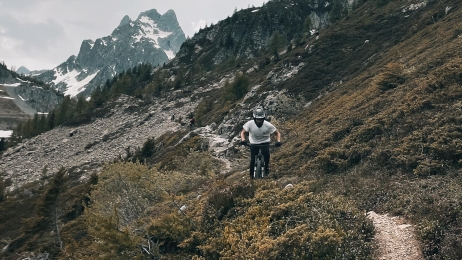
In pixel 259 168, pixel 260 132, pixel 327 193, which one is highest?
pixel 260 132

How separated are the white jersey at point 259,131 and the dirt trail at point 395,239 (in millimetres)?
4039

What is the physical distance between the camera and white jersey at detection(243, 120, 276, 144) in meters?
11.6

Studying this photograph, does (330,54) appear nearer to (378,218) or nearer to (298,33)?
(378,218)

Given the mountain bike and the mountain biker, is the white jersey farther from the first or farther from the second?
the mountain bike

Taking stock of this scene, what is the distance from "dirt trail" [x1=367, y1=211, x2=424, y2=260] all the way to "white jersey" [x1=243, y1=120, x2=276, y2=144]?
4039 millimetres

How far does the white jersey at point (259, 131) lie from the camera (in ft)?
38.1

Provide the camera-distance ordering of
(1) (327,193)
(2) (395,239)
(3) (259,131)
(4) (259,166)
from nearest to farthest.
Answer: (2) (395,239), (1) (327,193), (3) (259,131), (4) (259,166)

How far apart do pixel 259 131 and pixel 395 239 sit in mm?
5164

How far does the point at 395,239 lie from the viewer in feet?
25.7

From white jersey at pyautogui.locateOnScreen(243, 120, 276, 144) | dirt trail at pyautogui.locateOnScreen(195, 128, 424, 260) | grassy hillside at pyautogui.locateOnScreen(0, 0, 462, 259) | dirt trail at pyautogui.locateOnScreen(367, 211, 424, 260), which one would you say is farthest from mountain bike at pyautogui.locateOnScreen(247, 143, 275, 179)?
dirt trail at pyautogui.locateOnScreen(367, 211, 424, 260)

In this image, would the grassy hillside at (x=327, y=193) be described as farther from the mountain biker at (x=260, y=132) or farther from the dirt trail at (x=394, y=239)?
the mountain biker at (x=260, y=132)

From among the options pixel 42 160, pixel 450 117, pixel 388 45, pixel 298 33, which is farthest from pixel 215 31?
pixel 450 117

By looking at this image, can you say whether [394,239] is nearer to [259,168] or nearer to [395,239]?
[395,239]

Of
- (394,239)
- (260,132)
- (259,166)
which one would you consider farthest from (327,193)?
(260,132)
